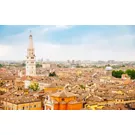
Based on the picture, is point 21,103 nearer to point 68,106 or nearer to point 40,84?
point 40,84


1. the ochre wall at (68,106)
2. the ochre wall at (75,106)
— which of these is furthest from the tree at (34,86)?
the ochre wall at (75,106)

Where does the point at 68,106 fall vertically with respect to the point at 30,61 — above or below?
below

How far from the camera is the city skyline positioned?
5254 mm

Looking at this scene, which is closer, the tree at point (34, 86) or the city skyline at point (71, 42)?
the city skyline at point (71, 42)

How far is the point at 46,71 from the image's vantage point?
17.7 feet

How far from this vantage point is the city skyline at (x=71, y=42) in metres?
5.25

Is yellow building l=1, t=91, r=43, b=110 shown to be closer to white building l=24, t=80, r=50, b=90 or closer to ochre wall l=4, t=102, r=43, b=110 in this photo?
ochre wall l=4, t=102, r=43, b=110

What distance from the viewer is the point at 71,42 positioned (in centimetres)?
532

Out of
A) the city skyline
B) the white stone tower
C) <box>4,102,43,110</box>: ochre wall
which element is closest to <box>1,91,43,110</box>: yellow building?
<box>4,102,43,110</box>: ochre wall

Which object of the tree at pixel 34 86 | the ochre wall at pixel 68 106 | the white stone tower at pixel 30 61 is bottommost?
the ochre wall at pixel 68 106

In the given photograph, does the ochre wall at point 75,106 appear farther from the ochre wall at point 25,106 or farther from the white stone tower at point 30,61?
the white stone tower at point 30,61

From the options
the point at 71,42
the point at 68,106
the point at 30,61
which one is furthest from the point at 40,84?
the point at 71,42
